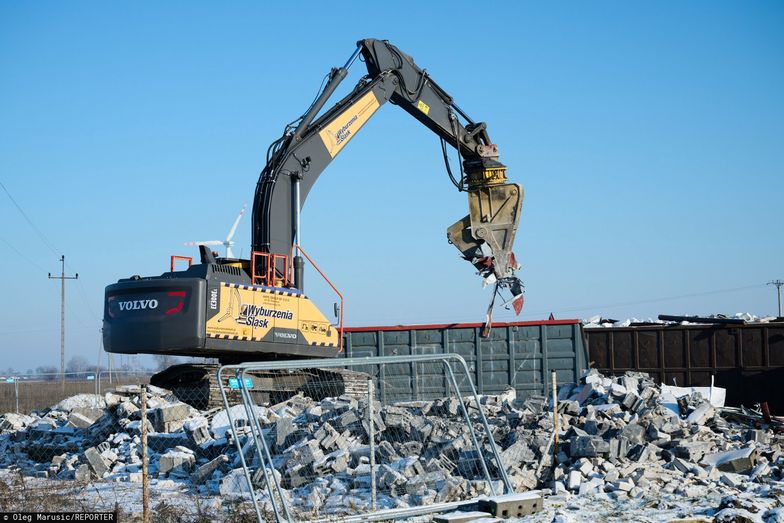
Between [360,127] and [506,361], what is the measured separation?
249 inches

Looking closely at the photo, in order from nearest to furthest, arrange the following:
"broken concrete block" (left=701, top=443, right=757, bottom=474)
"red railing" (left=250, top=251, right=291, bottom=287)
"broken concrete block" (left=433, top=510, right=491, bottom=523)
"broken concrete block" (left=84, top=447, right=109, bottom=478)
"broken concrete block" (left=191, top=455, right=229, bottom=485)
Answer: "broken concrete block" (left=433, top=510, right=491, bottom=523) → "broken concrete block" (left=701, top=443, right=757, bottom=474) → "broken concrete block" (left=191, top=455, right=229, bottom=485) → "broken concrete block" (left=84, top=447, right=109, bottom=478) → "red railing" (left=250, top=251, right=291, bottom=287)

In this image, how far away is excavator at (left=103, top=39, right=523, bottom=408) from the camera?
1441 cm

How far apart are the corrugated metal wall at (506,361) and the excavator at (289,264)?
1.93ft

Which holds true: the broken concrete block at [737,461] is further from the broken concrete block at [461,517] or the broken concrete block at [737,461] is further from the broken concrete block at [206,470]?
the broken concrete block at [206,470]

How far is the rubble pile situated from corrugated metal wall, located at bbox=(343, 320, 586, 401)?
4.07 m

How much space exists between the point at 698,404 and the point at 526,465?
4.63 metres

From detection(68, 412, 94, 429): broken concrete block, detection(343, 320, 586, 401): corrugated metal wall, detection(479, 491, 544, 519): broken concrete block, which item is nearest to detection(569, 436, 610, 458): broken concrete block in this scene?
detection(479, 491, 544, 519): broken concrete block

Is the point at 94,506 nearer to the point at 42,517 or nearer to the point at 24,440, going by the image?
the point at 42,517

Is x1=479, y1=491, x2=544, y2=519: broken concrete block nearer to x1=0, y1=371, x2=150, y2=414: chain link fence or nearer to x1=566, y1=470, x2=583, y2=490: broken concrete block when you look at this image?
x1=566, y1=470, x2=583, y2=490: broken concrete block

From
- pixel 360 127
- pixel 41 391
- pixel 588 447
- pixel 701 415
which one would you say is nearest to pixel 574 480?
pixel 588 447

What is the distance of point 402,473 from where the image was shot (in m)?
10.5

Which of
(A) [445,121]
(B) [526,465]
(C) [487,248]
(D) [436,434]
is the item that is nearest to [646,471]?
(B) [526,465]

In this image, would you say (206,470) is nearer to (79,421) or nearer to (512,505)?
(512,505)

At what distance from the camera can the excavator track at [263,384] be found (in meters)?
17.3
